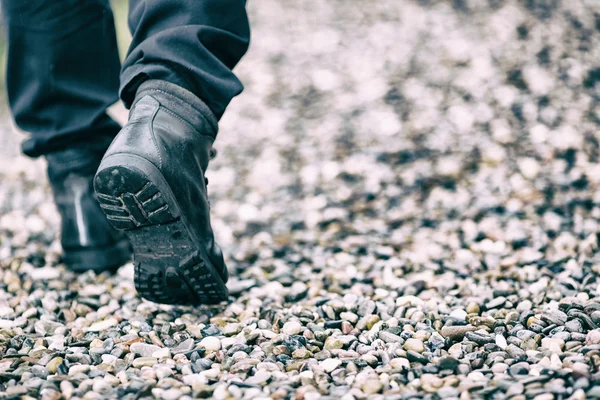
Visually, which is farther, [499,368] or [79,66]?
[79,66]

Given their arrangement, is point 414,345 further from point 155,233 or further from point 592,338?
point 155,233

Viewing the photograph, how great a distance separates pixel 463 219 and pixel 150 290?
54.1 inches

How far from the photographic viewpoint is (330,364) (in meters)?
1.50

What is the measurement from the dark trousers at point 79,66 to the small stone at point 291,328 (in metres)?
0.60

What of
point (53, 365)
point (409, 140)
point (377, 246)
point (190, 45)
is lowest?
point (409, 140)

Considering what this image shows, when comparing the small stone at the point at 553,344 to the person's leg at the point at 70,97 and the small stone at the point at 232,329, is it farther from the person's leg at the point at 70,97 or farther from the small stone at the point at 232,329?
the person's leg at the point at 70,97

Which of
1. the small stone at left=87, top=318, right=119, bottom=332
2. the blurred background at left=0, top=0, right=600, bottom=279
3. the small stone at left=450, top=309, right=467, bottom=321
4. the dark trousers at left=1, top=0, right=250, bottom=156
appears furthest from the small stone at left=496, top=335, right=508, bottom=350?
the small stone at left=87, top=318, right=119, bottom=332

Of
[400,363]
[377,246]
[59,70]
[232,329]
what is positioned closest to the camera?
[400,363]

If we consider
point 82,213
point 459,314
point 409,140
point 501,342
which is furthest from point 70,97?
point 409,140

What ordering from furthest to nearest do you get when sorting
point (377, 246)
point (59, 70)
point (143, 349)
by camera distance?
point (377, 246)
point (59, 70)
point (143, 349)

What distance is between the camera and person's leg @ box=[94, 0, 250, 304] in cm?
155

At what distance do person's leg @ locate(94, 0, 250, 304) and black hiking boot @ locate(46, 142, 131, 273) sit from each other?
518 mm

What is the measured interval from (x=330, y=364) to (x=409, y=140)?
7.15ft

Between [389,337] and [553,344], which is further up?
[553,344]
